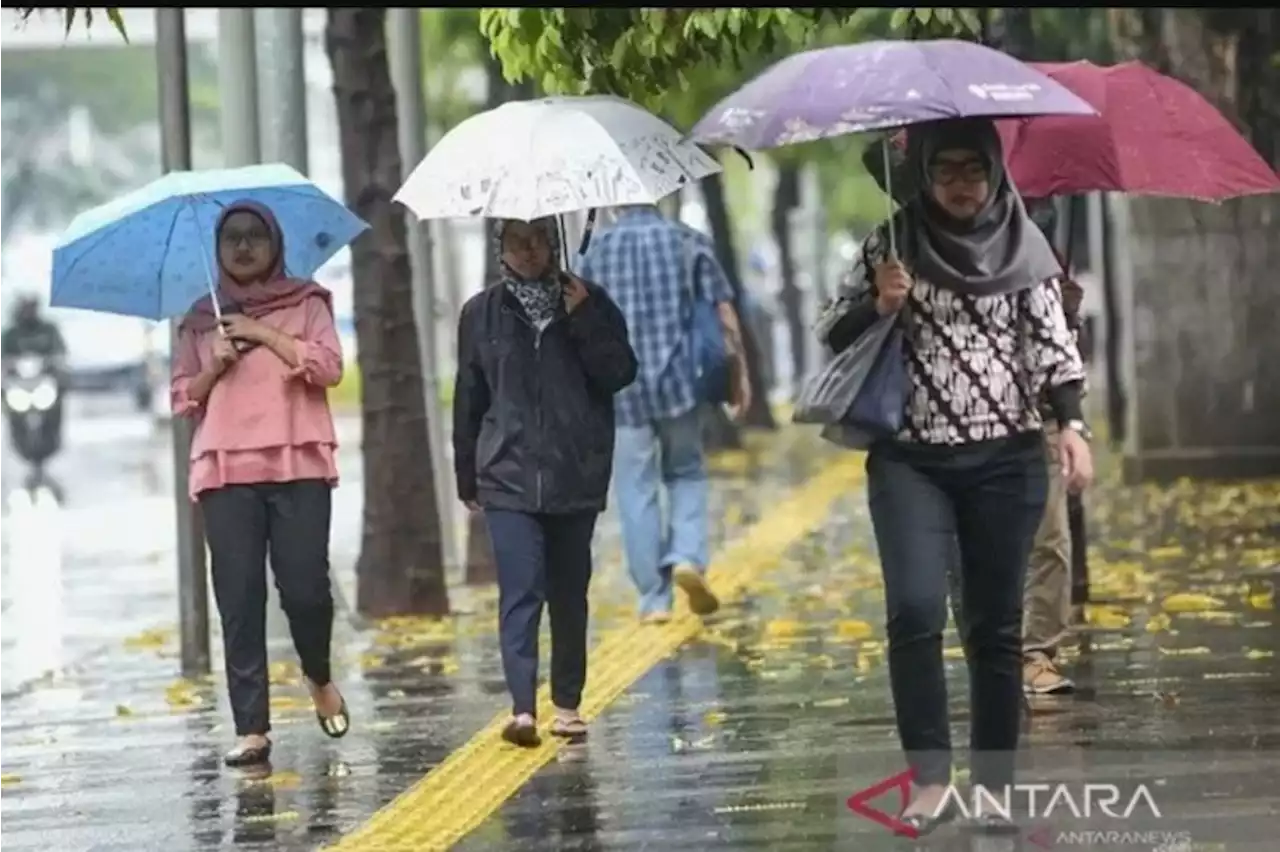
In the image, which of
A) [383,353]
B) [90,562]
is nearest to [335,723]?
[383,353]

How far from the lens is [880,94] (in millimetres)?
7250

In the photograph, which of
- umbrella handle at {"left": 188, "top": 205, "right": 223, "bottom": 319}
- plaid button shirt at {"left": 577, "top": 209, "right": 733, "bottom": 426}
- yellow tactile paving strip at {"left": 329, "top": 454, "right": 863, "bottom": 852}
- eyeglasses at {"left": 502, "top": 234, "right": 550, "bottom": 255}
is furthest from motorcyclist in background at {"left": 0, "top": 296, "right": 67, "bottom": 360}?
eyeglasses at {"left": 502, "top": 234, "right": 550, "bottom": 255}

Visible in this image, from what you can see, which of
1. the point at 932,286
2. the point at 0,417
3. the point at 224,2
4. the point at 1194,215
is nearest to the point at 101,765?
the point at 224,2

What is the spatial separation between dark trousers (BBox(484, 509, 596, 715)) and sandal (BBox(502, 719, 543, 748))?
0.15ft

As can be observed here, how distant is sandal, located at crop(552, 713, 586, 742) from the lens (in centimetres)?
944

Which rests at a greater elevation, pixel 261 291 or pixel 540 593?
pixel 261 291

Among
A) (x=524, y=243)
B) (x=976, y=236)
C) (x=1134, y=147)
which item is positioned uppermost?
(x=1134, y=147)

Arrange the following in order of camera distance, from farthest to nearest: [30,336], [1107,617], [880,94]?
[30,336] < [1107,617] < [880,94]

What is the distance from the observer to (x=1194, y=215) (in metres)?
19.2

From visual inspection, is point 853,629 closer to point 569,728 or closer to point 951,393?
point 569,728

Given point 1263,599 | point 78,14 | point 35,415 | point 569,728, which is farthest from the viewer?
point 35,415

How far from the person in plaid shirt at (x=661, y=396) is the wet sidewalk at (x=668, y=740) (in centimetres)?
30

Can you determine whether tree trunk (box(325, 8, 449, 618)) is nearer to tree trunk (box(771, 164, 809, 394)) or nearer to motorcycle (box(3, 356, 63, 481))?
motorcycle (box(3, 356, 63, 481))

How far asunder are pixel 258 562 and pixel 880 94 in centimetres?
297
